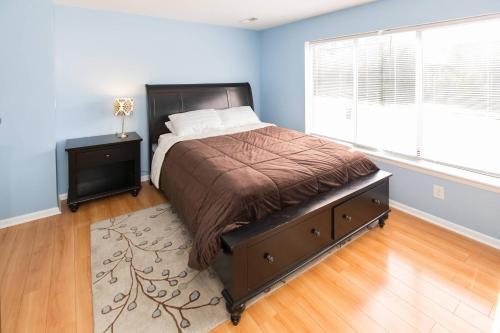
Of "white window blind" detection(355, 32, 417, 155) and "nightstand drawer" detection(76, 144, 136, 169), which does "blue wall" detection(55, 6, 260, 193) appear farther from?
"white window blind" detection(355, 32, 417, 155)

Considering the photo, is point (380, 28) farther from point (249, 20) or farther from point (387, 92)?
point (249, 20)

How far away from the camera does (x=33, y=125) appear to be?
8.60 feet

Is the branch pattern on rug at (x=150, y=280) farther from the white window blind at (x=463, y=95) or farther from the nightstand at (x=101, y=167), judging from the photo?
the white window blind at (x=463, y=95)

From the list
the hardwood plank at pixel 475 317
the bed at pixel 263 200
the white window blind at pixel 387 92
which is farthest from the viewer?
the white window blind at pixel 387 92

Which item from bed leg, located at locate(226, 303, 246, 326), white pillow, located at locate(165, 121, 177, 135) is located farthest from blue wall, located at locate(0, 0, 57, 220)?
bed leg, located at locate(226, 303, 246, 326)

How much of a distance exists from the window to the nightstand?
255cm

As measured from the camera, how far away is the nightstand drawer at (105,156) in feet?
9.41

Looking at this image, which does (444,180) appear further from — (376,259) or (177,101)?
(177,101)

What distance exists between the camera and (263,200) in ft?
5.91

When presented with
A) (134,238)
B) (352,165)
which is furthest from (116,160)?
(352,165)

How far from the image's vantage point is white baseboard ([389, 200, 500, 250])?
225cm

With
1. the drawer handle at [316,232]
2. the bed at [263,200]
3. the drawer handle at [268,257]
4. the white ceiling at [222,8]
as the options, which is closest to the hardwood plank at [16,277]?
the bed at [263,200]

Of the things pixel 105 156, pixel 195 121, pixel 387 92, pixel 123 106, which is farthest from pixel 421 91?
pixel 105 156

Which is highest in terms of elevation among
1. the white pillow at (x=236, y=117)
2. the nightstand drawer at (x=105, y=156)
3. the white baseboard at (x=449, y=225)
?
the white pillow at (x=236, y=117)
